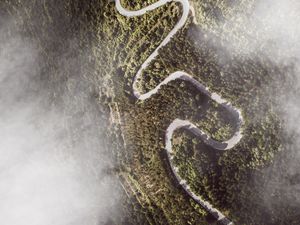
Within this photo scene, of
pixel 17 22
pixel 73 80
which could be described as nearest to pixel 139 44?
pixel 73 80

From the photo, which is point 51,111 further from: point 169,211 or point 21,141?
point 169,211

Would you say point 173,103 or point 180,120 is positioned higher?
point 173,103

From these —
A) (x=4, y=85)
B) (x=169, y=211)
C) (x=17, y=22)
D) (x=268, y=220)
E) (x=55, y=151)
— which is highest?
(x=17, y=22)

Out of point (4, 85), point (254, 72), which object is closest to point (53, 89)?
point (4, 85)

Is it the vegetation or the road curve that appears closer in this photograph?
the vegetation

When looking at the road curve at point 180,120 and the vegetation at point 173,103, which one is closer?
the vegetation at point 173,103

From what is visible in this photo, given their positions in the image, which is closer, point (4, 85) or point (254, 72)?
point (254, 72)

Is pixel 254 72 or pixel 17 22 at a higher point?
pixel 17 22
